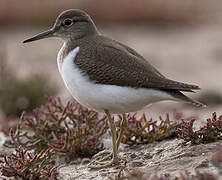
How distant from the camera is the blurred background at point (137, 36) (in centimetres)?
1003

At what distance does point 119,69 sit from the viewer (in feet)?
15.0

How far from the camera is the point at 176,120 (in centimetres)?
575

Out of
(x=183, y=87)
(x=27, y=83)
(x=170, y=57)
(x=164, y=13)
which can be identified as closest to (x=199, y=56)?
(x=170, y=57)

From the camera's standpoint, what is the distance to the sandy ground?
4.39 m

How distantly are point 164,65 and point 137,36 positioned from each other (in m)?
2.86

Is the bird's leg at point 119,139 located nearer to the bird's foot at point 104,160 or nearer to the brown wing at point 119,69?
the bird's foot at point 104,160

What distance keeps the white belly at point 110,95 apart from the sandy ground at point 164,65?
579 mm

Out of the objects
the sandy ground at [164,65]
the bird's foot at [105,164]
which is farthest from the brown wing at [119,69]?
the bird's foot at [105,164]

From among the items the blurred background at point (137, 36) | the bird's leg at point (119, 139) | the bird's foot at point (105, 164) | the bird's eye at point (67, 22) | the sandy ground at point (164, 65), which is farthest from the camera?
the blurred background at point (137, 36)

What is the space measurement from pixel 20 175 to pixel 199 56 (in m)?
8.40

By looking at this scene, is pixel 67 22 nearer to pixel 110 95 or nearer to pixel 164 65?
pixel 110 95

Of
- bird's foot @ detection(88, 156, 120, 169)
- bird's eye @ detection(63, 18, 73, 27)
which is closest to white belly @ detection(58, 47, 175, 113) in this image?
bird's foot @ detection(88, 156, 120, 169)

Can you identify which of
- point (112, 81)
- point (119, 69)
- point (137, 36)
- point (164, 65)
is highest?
point (137, 36)

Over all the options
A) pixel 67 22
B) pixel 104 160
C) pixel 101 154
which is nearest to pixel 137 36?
pixel 67 22
